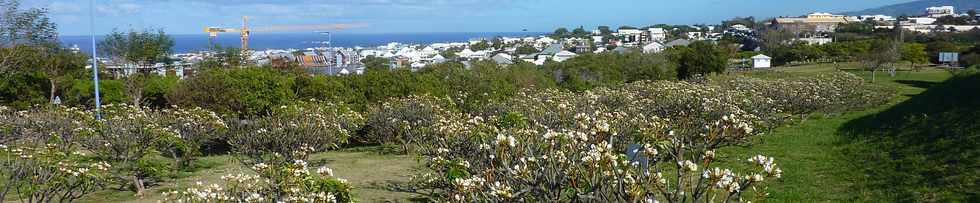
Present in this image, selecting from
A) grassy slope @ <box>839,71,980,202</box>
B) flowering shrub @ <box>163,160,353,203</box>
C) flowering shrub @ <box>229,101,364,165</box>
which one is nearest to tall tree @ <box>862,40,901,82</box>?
grassy slope @ <box>839,71,980,202</box>

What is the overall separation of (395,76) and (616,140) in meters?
13.0

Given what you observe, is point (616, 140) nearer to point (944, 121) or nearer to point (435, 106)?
point (435, 106)

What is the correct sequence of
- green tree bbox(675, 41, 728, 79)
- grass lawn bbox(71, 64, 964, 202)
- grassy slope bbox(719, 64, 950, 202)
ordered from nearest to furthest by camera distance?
grassy slope bbox(719, 64, 950, 202), grass lawn bbox(71, 64, 964, 202), green tree bbox(675, 41, 728, 79)

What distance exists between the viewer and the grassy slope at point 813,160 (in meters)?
11.5

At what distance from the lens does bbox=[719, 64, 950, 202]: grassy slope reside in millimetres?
11461

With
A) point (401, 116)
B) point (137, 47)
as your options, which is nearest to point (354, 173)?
point (401, 116)

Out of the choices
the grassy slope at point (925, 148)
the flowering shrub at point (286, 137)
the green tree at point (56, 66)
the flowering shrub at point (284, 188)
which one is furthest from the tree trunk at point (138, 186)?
the green tree at point (56, 66)

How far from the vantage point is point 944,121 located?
54.6 feet

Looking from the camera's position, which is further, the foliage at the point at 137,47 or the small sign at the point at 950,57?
the small sign at the point at 950,57

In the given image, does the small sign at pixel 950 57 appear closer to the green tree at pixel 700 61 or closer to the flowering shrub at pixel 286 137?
the green tree at pixel 700 61

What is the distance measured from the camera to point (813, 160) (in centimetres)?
1531

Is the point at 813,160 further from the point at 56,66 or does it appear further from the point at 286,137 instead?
the point at 56,66

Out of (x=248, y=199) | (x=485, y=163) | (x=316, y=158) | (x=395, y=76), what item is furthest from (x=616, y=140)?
(x=395, y=76)

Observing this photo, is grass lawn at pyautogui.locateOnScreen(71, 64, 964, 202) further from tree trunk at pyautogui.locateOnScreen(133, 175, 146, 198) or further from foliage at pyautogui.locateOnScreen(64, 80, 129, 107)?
foliage at pyautogui.locateOnScreen(64, 80, 129, 107)
